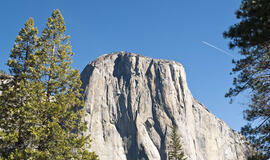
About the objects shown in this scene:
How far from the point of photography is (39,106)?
12.9 meters

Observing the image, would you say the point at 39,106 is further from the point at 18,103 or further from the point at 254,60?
the point at 254,60

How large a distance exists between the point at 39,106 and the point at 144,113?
2867 inches

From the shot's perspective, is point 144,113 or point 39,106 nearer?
point 39,106

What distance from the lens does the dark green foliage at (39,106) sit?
41.0 ft

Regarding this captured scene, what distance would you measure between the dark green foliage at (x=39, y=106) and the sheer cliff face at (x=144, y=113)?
62.4 metres

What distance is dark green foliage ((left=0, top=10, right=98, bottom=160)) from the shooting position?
1250 centimetres

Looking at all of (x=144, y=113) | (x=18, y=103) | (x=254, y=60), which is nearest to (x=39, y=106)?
(x=18, y=103)

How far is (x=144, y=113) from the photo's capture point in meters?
84.6

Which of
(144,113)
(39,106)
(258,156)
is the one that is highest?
(144,113)

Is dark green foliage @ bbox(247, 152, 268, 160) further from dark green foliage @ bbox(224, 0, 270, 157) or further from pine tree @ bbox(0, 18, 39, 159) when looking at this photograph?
pine tree @ bbox(0, 18, 39, 159)

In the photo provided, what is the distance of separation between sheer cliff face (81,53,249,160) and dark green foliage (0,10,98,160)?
205ft

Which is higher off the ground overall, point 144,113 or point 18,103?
point 144,113

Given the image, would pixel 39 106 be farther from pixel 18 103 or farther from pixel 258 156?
pixel 258 156

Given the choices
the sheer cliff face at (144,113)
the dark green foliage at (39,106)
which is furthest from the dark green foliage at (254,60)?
the sheer cliff face at (144,113)
